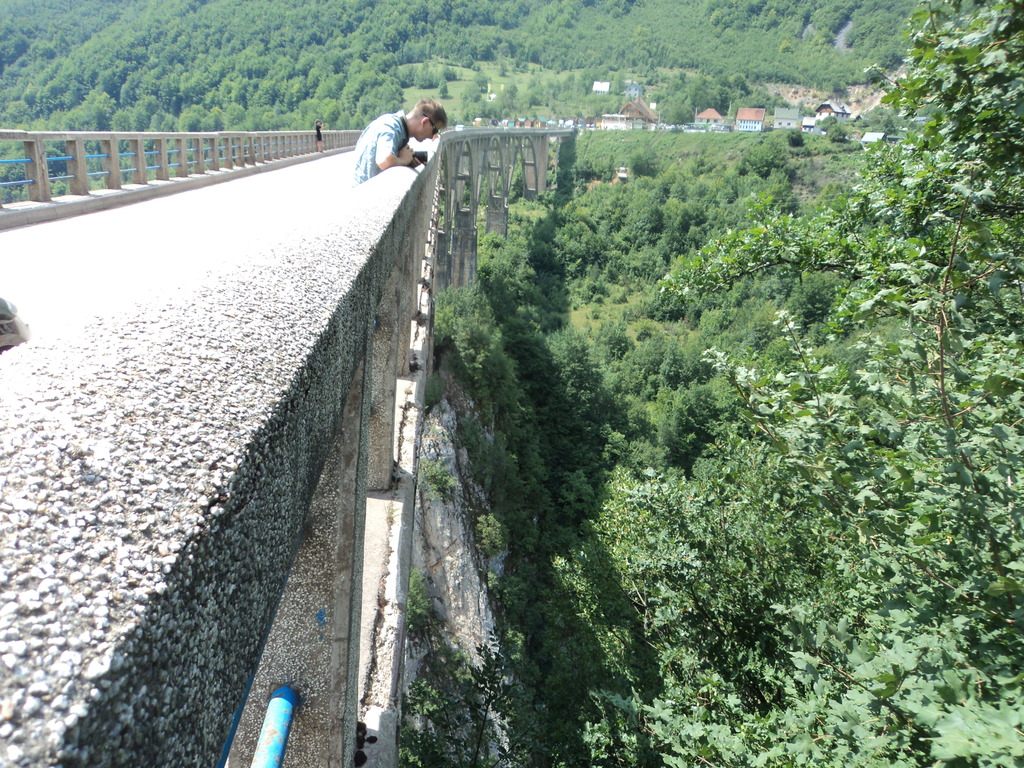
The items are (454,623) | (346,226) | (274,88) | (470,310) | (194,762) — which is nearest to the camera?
(194,762)

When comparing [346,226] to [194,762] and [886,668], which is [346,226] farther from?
[886,668]

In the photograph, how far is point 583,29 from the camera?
179m

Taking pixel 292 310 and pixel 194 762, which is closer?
pixel 194 762

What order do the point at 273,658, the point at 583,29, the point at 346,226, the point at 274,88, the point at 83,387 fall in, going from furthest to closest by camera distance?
the point at 583,29
the point at 274,88
the point at 346,226
the point at 273,658
the point at 83,387

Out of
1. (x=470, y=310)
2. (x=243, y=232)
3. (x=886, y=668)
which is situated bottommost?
(x=470, y=310)

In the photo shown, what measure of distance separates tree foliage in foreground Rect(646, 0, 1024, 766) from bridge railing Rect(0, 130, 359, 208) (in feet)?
28.0

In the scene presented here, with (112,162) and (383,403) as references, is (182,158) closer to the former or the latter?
(112,162)

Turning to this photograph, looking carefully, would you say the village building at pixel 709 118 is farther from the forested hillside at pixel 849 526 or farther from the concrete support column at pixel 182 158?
the forested hillside at pixel 849 526

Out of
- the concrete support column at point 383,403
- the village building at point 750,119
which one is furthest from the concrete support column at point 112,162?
the village building at point 750,119

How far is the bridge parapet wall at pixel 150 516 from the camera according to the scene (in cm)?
→ 64

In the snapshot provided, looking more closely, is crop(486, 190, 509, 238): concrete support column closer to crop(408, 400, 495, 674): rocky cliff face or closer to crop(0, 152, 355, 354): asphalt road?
crop(408, 400, 495, 674): rocky cliff face

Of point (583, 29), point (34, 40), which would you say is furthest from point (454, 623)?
point (583, 29)

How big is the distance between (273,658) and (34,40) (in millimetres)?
61559

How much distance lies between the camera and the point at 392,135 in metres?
5.39
